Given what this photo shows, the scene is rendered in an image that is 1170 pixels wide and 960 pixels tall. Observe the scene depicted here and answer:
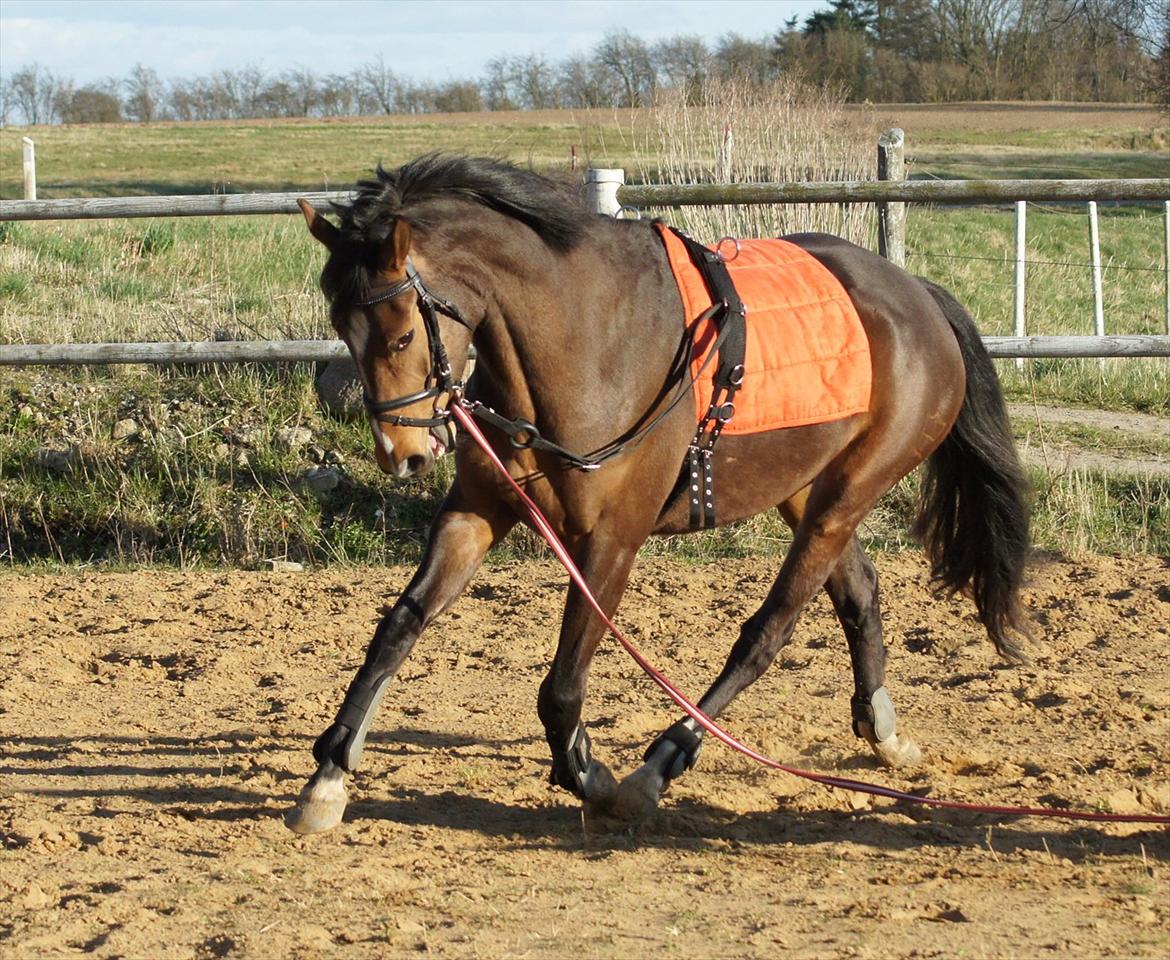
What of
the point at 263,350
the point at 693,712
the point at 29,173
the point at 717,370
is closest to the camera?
the point at 693,712

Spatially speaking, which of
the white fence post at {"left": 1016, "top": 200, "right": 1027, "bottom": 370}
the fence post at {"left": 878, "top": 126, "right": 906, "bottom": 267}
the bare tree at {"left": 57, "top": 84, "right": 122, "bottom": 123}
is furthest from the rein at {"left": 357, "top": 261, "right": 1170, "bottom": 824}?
the bare tree at {"left": 57, "top": 84, "right": 122, "bottom": 123}

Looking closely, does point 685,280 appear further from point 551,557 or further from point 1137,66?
point 1137,66

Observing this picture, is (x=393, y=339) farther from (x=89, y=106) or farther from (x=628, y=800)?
(x=89, y=106)

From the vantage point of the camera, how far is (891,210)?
7645 mm

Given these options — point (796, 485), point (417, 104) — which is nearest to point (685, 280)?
point (796, 485)

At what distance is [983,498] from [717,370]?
1.41 meters

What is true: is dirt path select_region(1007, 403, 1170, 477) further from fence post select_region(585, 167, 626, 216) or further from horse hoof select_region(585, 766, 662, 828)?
horse hoof select_region(585, 766, 662, 828)

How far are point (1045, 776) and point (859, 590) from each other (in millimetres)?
840

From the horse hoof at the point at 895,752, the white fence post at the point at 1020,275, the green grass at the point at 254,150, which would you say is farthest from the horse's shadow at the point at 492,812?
the green grass at the point at 254,150

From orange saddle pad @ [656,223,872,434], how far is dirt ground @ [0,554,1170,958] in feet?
3.81

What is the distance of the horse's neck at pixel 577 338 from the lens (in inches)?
144

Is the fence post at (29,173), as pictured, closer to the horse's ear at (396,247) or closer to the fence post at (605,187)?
the fence post at (605,187)

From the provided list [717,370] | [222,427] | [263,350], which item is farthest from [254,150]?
[717,370]

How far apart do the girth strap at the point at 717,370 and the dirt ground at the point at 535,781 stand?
957 mm
